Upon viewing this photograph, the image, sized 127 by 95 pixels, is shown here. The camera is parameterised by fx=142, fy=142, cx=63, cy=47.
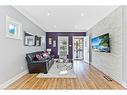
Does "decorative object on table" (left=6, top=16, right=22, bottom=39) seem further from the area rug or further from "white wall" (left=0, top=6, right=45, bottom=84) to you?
the area rug

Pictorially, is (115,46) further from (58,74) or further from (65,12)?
(58,74)

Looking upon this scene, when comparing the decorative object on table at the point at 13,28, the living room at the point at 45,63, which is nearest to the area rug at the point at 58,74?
the living room at the point at 45,63

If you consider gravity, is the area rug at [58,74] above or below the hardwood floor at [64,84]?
above

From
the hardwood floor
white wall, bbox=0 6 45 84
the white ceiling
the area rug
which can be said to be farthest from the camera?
the area rug

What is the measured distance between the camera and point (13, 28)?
15.8 feet

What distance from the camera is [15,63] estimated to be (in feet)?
15.9

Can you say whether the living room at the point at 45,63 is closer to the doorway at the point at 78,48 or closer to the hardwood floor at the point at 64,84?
the hardwood floor at the point at 64,84

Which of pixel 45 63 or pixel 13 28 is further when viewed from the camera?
pixel 45 63

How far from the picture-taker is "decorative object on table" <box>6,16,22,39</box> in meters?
4.28

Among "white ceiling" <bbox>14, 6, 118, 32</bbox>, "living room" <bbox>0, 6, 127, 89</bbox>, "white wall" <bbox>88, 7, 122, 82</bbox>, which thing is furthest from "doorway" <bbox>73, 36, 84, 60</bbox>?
"white wall" <bbox>88, 7, 122, 82</bbox>

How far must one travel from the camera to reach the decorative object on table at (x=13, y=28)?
169 inches

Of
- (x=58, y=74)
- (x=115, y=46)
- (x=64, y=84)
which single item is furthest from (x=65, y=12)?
(x=64, y=84)
